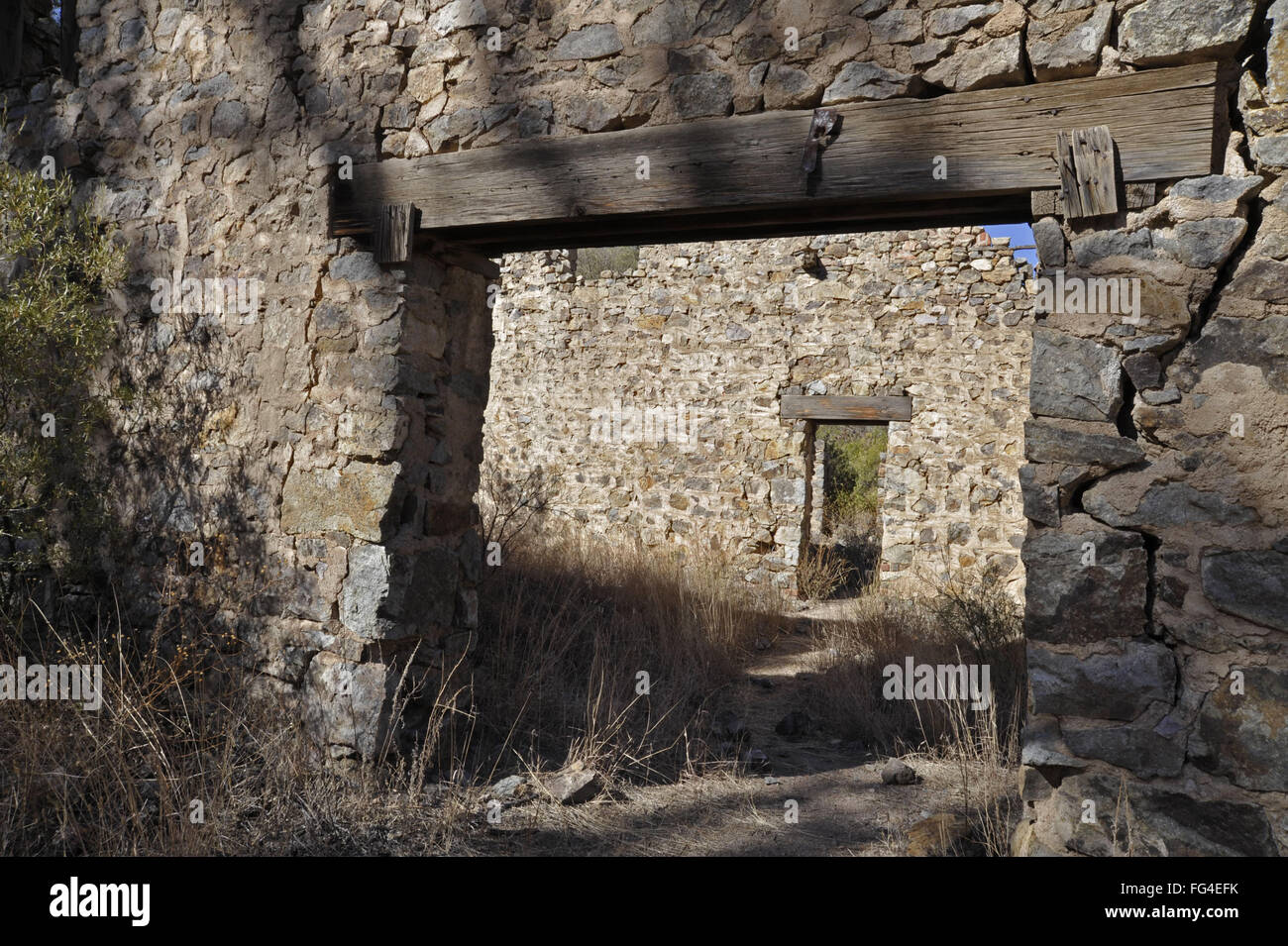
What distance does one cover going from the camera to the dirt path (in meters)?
3.39

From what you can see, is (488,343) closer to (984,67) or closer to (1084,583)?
(984,67)

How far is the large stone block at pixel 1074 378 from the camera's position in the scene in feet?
9.12

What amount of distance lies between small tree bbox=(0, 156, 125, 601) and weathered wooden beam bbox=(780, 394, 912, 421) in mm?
5897

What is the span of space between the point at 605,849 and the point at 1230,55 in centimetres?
334

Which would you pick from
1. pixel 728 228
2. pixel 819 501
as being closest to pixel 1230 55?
pixel 728 228

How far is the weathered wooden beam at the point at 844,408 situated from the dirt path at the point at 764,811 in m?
4.17

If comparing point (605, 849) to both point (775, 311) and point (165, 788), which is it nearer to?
point (165, 788)

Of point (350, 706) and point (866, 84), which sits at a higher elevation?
point (866, 84)

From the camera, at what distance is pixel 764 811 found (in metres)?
3.76

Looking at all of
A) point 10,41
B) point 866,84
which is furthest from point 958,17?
point 10,41

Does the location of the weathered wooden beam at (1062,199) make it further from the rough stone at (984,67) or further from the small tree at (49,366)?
the small tree at (49,366)

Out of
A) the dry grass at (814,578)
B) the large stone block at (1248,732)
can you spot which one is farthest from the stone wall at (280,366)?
the dry grass at (814,578)

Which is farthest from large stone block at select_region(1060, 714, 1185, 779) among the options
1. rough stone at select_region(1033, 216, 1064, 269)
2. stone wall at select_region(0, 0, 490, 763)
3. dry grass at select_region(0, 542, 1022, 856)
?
stone wall at select_region(0, 0, 490, 763)

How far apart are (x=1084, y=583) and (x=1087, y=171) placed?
4.23ft
